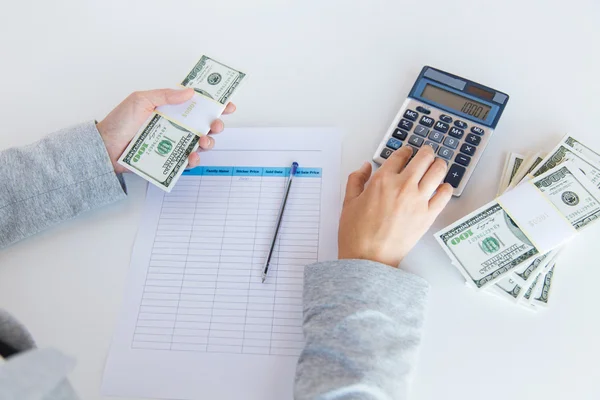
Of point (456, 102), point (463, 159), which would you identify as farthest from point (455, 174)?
Result: point (456, 102)

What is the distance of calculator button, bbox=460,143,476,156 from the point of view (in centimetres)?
71

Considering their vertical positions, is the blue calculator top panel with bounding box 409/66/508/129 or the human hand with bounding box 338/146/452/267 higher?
the blue calculator top panel with bounding box 409/66/508/129

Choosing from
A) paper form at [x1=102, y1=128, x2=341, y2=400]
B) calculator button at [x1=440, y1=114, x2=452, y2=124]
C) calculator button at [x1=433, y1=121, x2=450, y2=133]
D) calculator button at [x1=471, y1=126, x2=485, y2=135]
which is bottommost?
paper form at [x1=102, y1=128, x2=341, y2=400]

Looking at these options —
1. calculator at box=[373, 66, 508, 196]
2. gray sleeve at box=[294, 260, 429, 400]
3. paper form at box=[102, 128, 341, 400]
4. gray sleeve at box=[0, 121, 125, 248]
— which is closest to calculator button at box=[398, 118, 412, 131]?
calculator at box=[373, 66, 508, 196]

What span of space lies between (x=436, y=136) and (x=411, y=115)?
5cm

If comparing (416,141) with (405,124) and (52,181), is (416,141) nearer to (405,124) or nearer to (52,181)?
(405,124)

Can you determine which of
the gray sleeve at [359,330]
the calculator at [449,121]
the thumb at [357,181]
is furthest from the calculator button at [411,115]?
the gray sleeve at [359,330]

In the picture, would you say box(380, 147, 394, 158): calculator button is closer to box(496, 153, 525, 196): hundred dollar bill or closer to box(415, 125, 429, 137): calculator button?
box(415, 125, 429, 137): calculator button

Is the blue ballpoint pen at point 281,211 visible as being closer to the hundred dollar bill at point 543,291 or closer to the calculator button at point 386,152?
the calculator button at point 386,152

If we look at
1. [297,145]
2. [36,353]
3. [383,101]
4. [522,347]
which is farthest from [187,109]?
[522,347]

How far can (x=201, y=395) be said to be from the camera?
60 cm

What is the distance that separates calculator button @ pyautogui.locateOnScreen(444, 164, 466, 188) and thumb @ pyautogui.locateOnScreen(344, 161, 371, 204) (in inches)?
4.4

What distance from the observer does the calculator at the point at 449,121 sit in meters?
0.71

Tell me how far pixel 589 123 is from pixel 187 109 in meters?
0.60
